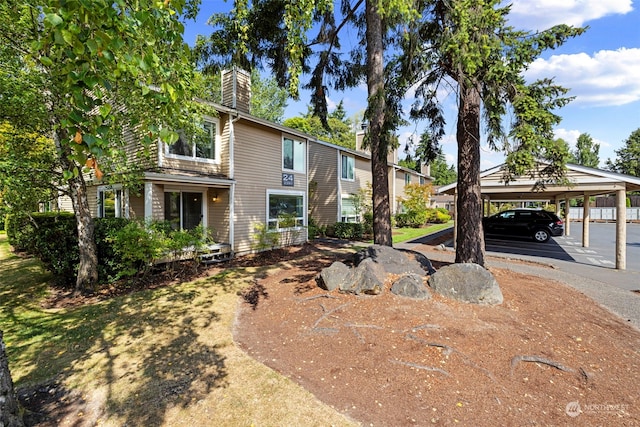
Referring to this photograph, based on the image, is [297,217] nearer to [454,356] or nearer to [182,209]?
[182,209]

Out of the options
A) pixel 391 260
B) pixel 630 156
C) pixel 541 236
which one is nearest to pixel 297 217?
pixel 391 260

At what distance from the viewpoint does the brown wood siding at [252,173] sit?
1107 cm

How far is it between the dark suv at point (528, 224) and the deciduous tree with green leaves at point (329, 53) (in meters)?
11.2

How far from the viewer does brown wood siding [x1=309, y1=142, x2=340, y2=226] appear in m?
18.2

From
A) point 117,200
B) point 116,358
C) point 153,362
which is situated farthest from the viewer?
point 117,200

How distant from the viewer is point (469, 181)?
6.83 metres

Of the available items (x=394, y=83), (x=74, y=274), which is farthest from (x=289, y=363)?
(x=74, y=274)

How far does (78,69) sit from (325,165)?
16784 mm

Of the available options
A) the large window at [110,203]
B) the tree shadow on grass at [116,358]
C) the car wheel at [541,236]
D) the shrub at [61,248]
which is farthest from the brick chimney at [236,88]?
the car wheel at [541,236]

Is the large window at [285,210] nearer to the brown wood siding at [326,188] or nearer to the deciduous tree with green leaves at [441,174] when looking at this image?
the brown wood siding at [326,188]

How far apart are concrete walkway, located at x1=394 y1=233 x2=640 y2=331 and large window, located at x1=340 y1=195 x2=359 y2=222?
848cm

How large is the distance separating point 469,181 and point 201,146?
8.82 meters

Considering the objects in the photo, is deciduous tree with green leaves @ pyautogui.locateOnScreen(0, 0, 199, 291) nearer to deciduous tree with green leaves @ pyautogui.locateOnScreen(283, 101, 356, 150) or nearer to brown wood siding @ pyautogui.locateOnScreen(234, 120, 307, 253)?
brown wood siding @ pyautogui.locateOnScreen(234, 120, 307, 253)

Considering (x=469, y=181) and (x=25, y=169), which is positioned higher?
(x=25, y=169)
